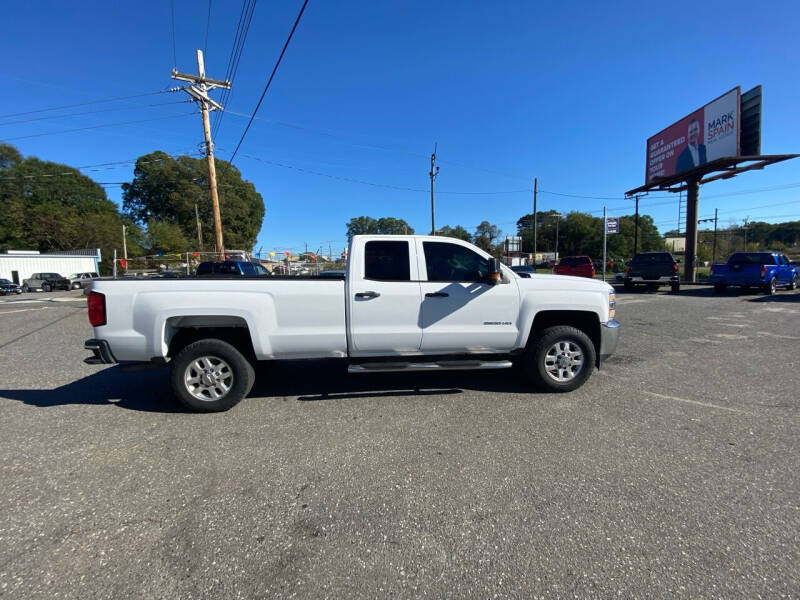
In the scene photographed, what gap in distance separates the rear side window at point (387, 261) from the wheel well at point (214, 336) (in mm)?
1535

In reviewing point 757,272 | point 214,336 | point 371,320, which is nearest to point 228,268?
point 214,336

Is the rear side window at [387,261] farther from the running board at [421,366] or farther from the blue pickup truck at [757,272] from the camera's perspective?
the blue pickup truck at [757,272]

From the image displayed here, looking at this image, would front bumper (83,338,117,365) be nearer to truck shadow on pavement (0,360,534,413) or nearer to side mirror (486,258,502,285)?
truck shadow on pavement (0,360,534,413)

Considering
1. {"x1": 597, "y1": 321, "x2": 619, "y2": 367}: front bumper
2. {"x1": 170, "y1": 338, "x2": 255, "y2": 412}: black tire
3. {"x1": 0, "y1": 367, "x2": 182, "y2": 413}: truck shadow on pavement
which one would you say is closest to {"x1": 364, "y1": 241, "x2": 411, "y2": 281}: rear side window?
{"x1": 170, "y1": 338, "x2": 255, "y2": 412}: black tire

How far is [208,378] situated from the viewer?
396 centimetres


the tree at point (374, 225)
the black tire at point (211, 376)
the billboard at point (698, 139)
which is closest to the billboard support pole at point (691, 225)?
the billboard at point (698, 139)

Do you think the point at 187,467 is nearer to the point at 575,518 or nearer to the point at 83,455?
the point at 83,455

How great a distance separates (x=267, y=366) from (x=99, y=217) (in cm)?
6289

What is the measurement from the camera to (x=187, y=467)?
2.95 m

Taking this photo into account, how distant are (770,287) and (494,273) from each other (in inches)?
691

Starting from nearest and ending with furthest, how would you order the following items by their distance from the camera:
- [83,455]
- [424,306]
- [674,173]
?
[83,455], [424,306], [674,173]

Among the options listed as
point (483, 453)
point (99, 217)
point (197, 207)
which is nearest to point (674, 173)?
point (483, 453)

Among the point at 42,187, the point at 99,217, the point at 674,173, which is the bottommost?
the point at 674,173

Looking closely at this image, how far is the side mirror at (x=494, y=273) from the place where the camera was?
428 centimetres
